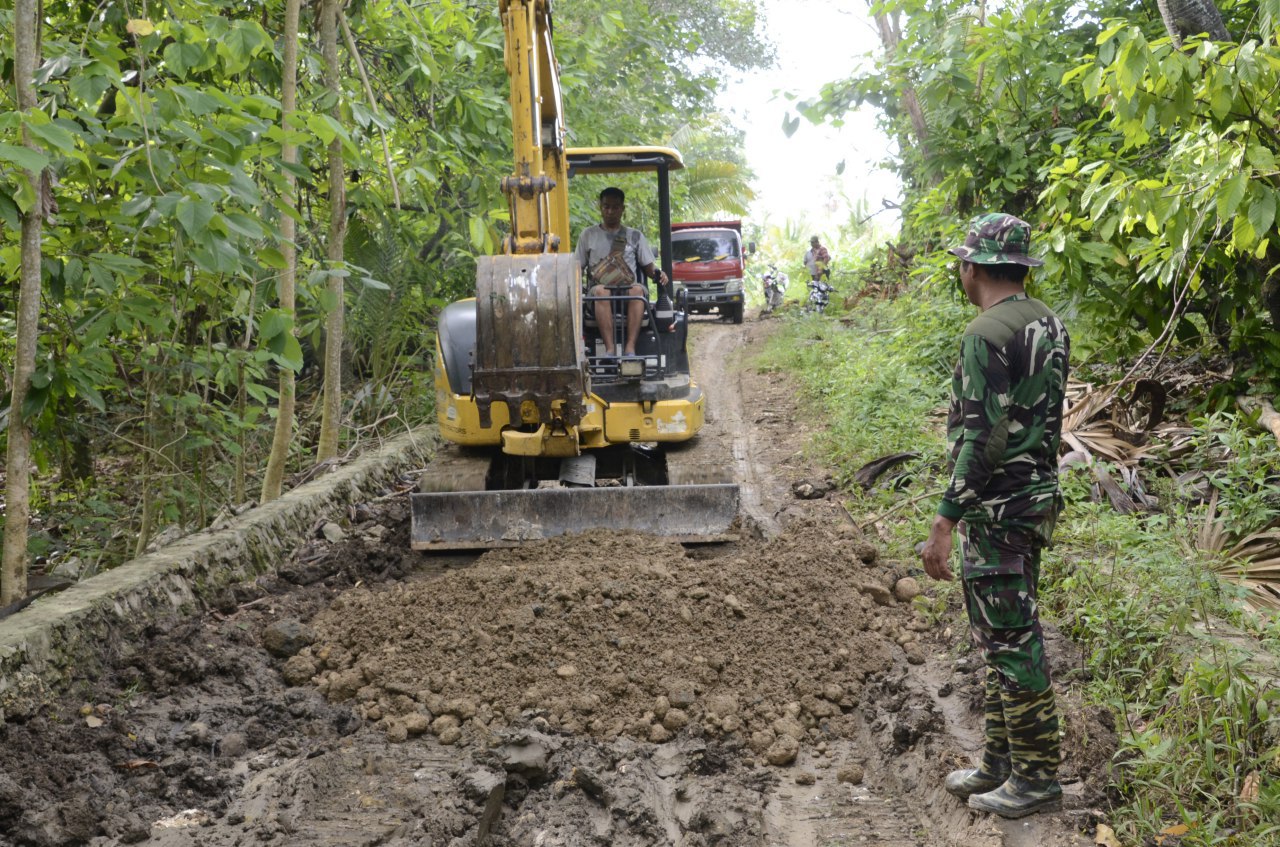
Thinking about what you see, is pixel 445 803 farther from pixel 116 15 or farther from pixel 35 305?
pixel 116 15

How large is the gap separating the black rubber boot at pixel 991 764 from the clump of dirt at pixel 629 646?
73 cm

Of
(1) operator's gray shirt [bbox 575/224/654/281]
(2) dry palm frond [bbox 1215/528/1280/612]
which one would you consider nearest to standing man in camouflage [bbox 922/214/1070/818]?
(2) dry palm frond [bbox 1215/528/1280/612]

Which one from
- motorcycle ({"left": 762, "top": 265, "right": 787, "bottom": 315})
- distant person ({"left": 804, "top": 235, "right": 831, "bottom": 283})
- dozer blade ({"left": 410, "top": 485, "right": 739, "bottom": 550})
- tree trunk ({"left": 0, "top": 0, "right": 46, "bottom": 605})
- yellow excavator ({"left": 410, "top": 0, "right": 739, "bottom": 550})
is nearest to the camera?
tree trunk ({"left": 0, "top": 0, "right": 46, "bottom": 605})

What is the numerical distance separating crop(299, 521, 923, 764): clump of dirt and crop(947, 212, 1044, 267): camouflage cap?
6.60 feet

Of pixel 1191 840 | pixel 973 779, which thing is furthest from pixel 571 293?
pixel 1191 840

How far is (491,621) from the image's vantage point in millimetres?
5238

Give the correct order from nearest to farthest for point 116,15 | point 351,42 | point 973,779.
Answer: point 973,779
point 116,15
point 351,42

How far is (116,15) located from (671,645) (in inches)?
176

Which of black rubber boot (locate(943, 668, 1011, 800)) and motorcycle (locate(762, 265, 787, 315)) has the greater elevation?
motorcycle (locate(762, 265, 787, 315))

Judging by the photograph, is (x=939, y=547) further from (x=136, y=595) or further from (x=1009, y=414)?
(x=136, y=595)

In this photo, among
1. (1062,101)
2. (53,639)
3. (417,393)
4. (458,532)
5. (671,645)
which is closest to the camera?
(53,639)

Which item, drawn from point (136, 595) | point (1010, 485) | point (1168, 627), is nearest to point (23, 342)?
point (136, 595)

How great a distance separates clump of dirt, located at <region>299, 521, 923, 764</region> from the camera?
4344mm

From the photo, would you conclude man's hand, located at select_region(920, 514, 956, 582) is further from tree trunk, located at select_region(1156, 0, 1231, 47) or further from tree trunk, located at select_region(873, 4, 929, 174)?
tree trunk, located at select_region(873, 4, 929, 174)
